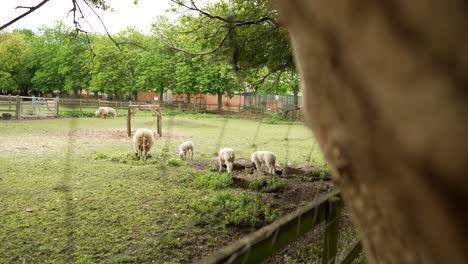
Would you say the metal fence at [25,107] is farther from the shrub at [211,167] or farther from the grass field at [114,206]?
the shrub at [211,167]

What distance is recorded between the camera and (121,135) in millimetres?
12164

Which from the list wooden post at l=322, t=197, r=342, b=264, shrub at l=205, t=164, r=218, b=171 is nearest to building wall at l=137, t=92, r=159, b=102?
shrub at l=205, t=164, r=218, b=171

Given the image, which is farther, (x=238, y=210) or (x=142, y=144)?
(x=142, y=144)

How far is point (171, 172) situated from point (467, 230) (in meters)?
7.15

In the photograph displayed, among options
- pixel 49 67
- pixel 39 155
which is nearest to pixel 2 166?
pixel 39 155

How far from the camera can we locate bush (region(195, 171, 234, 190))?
617 centimetres

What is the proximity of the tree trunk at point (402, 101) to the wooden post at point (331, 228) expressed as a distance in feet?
4.19

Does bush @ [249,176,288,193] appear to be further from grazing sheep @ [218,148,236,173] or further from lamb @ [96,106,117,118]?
lamb @ [96,106,117,118]

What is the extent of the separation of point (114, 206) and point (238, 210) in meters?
1.69

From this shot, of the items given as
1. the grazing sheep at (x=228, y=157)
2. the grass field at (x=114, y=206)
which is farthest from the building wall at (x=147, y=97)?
the grazing sheep at (x=228, y=157)

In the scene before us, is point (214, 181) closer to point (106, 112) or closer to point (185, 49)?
point (185, 49)

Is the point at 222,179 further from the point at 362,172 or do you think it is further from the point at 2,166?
the point at 362,172

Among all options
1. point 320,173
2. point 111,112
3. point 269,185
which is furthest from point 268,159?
point 111,112

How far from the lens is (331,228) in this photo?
1.71 meters
